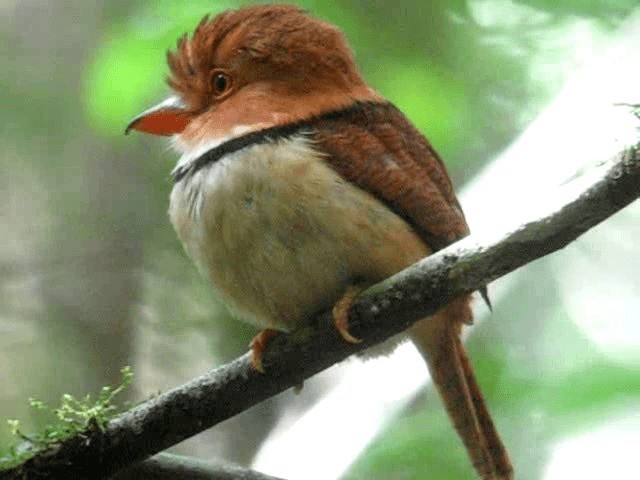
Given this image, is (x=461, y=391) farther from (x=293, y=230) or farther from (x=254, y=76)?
(x=254, y=76)

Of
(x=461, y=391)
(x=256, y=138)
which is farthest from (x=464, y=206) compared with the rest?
(x=256, y=138)

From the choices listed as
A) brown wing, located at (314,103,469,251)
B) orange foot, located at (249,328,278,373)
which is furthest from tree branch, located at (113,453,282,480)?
brown wing, located at (314,103,469,251)

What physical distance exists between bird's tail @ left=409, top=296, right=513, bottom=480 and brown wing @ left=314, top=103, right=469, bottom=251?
0.20m

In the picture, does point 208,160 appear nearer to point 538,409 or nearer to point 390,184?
point 390,184

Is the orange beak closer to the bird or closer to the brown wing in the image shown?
the bird

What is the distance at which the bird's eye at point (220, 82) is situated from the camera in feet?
10.1

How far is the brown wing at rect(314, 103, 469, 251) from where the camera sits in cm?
280

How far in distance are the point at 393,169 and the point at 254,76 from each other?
41 cm

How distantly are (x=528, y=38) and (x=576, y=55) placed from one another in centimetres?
15

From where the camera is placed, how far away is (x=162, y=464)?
2.72 metres

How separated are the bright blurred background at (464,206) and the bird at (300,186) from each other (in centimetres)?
40

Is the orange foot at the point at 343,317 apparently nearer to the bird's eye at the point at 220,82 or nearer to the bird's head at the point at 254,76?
the bird's head at the point at 254,76

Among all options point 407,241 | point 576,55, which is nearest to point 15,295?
point 576,55

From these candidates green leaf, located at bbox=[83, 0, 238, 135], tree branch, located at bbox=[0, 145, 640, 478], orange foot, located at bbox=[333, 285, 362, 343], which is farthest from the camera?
green leaf, located at bbox=[83, 0, 238, 135]
